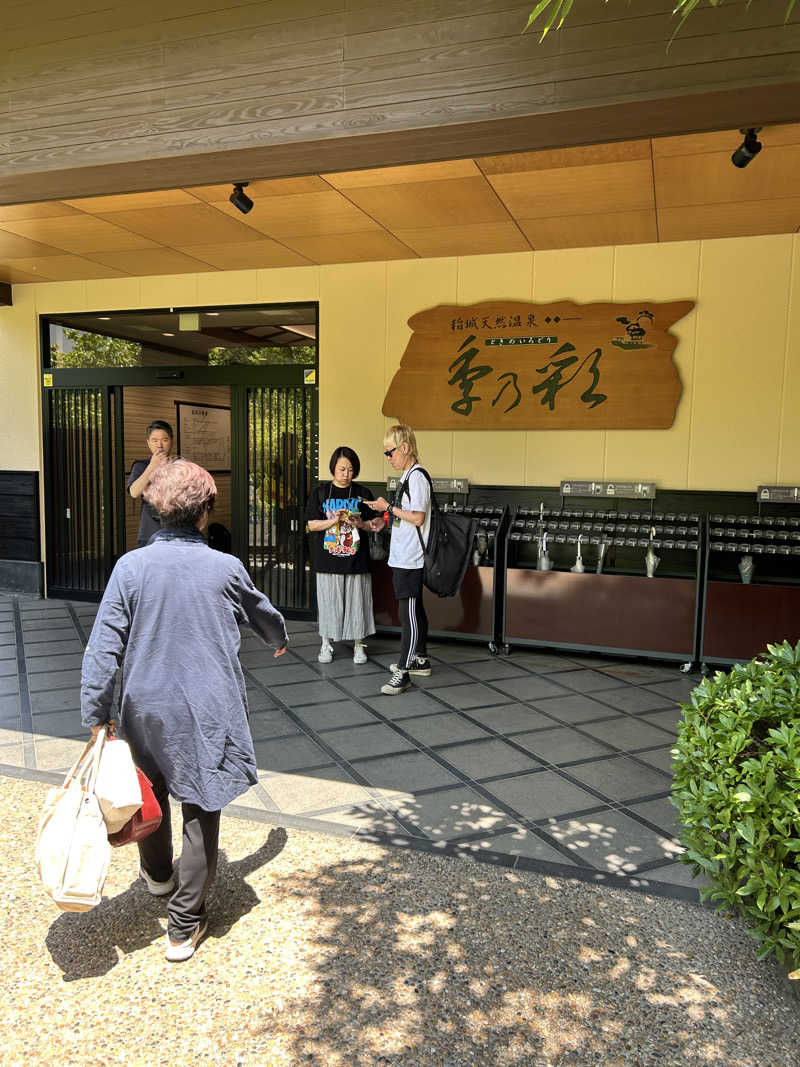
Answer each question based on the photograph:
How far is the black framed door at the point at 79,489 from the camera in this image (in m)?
8.07

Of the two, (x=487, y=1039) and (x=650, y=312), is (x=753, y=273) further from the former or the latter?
(x=487, y=1039)

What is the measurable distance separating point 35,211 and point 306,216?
6.57 ft

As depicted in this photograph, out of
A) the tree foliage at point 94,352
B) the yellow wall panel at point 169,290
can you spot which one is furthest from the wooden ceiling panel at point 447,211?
the tree foliage at point 94,352

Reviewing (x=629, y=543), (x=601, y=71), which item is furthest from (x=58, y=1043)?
(x=629, y=543)

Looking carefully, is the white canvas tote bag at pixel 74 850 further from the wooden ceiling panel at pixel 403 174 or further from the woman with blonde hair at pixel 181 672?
the wooden ceiling panel at pixel 403 174

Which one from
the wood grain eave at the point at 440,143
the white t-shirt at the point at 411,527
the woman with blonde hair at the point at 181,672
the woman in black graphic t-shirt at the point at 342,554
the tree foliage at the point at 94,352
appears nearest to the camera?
the woman with blonde hair at the point at 181,672

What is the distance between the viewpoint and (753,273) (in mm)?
5836

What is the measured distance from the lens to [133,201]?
5312mm

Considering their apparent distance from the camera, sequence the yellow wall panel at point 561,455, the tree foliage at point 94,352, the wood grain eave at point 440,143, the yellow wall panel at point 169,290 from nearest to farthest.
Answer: the wood grain eave at point 440,143, the yellow wall panel at point 561,455, the yellow wall panel at point 169,290, the tree foliage at point 94,352

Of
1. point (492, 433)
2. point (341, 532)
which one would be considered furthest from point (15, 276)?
point (492, 433)

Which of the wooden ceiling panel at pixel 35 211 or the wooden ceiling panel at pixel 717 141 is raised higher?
the wooden ceiling panel at pixel 35 211

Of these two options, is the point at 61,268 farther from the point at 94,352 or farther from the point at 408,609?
the point at 408,609

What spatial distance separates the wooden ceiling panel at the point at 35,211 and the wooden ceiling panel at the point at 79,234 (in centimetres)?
8

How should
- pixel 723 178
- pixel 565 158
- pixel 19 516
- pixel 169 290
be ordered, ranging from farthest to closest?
pixel 19 516
pixel 169 290
pixel 723 178
pixel 565 158
